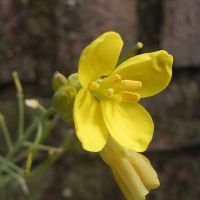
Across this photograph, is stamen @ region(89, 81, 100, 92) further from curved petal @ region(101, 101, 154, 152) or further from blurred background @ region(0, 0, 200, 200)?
blurred background @ region(0, 0, 200, 200)

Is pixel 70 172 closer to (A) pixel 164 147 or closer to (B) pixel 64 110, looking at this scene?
(A) pixel 164 147

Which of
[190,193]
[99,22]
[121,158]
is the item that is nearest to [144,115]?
[121,158]

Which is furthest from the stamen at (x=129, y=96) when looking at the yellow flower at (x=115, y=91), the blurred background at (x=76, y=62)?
the blurred background at (x=76, y=62)

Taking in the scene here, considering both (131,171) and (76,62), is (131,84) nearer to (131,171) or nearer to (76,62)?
(131,171)

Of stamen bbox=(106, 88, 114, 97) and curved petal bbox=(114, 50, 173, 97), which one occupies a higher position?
curved petal bbox=(114, 50, 173, 97)

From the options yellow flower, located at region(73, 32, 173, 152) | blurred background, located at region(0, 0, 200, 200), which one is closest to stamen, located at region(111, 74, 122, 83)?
yellow flower, located at region(73, 32, 173, 152)

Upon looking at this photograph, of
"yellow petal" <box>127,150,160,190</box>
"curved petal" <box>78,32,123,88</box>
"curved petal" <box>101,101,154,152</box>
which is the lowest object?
"yellow petal" <box>127,150,160,190</box>

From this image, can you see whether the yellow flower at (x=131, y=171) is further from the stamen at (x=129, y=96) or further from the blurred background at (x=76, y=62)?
the blurred background at (x=76, y=62)
